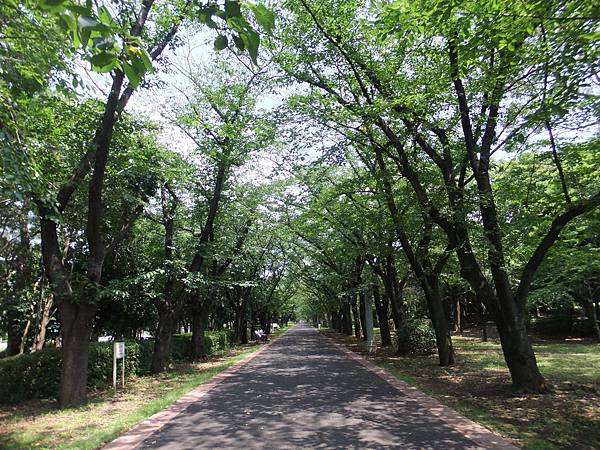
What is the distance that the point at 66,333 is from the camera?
9.05 m

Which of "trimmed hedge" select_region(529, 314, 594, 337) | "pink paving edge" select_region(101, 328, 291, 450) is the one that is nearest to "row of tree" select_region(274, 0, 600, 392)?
"pink paving edge" select_region(101, 328, 291, 450)

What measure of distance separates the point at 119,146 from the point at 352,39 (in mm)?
6055

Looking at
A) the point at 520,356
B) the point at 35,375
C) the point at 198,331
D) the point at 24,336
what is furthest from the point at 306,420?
the point at 198,331

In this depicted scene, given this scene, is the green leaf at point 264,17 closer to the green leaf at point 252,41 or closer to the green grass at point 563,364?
the green leaf at point 252,41

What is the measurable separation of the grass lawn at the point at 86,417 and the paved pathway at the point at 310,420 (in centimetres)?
76

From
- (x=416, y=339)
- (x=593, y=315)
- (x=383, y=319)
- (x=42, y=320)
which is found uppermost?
(x=42, y=320)

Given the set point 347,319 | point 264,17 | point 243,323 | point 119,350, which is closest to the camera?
point 264,17

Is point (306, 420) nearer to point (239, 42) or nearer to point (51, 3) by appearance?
point (239, 42)

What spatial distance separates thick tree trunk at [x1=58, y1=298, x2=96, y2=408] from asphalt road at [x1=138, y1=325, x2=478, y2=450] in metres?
2.43


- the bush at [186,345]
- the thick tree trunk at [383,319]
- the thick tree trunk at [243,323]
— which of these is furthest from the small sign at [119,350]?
the thick tree trunk at [243,323]

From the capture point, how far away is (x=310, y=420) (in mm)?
7145

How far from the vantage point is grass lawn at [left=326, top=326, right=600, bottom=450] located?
6008 millimetres

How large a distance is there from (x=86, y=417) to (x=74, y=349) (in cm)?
163

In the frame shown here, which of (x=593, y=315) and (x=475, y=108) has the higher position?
(x=475, y=108)
